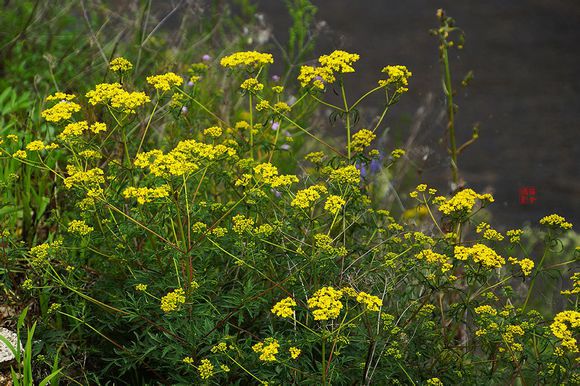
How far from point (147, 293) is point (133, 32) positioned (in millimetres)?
3628

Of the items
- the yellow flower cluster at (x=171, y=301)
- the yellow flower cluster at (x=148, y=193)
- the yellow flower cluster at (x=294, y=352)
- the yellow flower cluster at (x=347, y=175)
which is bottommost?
the yellow flower cluster at (x=294, y=352)

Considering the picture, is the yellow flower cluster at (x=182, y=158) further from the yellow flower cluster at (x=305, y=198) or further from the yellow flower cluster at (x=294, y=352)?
the yellow flower cluster at (x=294, y=352)

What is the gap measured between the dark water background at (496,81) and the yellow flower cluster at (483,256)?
3361 mm

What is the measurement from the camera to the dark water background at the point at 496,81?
696cm

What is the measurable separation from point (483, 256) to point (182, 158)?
1.08 meters

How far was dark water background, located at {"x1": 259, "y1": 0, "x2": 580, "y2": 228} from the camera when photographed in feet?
22.8

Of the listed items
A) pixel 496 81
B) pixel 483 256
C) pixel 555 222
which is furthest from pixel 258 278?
pixel 496 81

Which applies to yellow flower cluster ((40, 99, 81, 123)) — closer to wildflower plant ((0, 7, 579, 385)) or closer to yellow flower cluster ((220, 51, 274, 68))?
wildflower plant ((0, 7, 579, 385))

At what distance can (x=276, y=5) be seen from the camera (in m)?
9.08

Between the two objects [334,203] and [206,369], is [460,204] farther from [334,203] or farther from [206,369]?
[206,369]

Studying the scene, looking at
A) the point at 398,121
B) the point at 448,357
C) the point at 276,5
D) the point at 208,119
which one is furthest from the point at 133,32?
the point at 448,357

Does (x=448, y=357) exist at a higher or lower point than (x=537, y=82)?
higher

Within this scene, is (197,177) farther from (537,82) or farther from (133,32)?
(537,82)

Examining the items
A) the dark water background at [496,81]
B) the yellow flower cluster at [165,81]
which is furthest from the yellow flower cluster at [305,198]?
the dark water background at [496,81]
